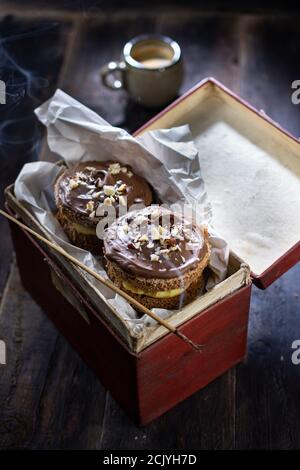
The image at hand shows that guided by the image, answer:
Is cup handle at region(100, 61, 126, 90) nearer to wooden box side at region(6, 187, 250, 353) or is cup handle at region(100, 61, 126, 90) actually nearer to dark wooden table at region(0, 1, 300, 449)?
dark wooden table at region(0, 1, 300, 449)

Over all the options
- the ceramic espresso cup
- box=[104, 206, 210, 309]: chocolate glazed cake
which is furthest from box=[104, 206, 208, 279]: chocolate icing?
the ceramic espresso cup

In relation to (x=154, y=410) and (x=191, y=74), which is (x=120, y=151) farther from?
(x=191, y=74)

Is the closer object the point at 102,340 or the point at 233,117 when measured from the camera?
the point at 102,340

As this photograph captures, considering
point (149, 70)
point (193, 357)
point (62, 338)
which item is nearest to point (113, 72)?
point (149, 70)

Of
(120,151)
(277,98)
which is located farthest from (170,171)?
(277,98)

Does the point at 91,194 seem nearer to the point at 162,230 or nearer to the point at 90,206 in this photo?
the point at 90,206

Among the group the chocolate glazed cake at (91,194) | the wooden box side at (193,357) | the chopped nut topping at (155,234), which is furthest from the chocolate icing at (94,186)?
the wooden box side at (193,357)

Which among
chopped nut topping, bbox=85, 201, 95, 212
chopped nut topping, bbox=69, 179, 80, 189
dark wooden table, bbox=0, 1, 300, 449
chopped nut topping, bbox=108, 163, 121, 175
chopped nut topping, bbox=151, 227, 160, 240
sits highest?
chopped nut topping, bbox=108, 163, 121, 175
